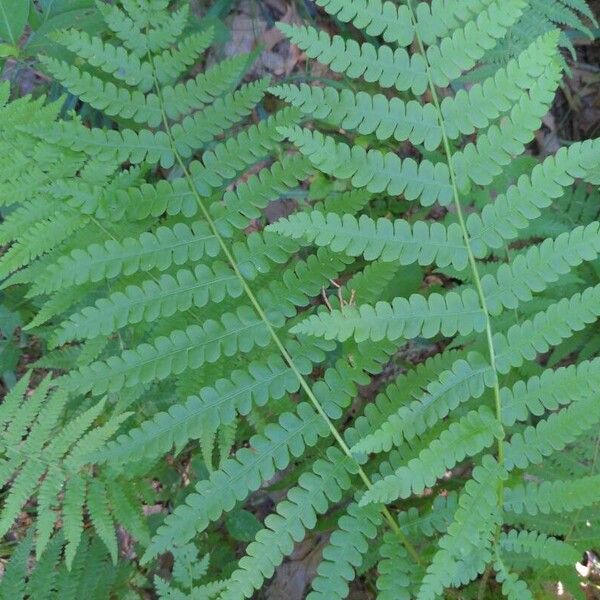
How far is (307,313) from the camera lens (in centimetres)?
251

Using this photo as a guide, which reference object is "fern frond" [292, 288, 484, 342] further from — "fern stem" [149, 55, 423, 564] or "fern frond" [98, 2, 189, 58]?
"fern frond" [98, 2, 189, 58]

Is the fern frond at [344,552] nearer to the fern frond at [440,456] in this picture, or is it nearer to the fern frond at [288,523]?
the fern frond at [288,523]

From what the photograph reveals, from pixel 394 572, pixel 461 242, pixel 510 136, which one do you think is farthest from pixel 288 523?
pixel 510 136

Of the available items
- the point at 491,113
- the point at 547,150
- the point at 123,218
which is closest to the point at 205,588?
the point at 123,218

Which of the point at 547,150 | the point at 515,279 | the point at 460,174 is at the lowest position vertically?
the point at 515,279

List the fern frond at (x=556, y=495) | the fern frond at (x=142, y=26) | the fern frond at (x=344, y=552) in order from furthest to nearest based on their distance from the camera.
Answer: the fern frond at (x=142, y=26) → the fern frond at (x=344, y=552) → the fern frond at (x=556, y=495)

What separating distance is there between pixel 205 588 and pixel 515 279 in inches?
60.2

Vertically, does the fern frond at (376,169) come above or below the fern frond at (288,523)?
above

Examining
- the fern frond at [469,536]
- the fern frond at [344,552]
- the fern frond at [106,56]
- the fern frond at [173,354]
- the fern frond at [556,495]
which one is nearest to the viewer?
→ the fern frond at [469,536]

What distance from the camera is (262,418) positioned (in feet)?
8.25

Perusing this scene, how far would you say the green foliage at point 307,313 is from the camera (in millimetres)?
1900

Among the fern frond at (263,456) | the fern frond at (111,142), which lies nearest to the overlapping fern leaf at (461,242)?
the fern frond at (263,456)

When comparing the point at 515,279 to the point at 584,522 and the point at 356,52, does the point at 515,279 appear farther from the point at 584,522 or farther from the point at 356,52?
the point at 584,522

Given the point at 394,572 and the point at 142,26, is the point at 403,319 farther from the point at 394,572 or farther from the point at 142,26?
the point at 142,26
